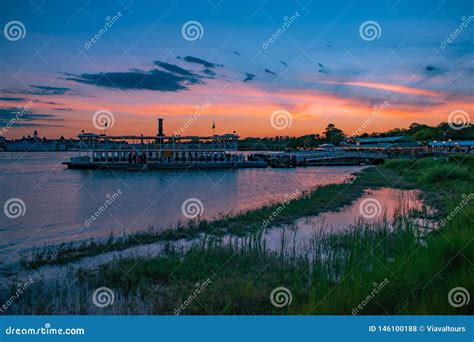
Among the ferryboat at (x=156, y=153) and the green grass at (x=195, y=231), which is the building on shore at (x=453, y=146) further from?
the green grass at (x=195, y=231)

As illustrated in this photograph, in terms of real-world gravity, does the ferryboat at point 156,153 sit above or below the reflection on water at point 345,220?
above

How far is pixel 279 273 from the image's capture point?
8461 millimetres

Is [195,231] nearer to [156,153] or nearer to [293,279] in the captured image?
[293,279]

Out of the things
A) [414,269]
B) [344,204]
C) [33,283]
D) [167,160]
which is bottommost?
[33,283]

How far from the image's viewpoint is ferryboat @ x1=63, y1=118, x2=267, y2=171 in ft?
204

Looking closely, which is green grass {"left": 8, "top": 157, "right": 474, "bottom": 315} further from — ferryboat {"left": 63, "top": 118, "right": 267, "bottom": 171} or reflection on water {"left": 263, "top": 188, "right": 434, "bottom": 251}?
ferryboat {"left": 63, "top": 118, "right": 267, "bottom": 171}

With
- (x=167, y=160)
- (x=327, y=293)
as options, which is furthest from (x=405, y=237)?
(x=167, y=160)

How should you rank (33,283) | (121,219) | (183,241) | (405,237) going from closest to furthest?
1. (33,283)
2. (405,237)
3. (183,241)
4. (121,219)

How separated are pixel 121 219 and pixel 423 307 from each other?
1588 cm

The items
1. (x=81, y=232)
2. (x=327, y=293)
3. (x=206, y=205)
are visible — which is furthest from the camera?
(x=206, y=205)

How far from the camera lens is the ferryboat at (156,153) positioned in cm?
6213

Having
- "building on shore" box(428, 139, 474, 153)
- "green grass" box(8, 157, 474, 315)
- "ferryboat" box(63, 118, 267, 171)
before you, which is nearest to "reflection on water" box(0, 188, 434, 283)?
"green grass" box(8, 157, 474, 315)

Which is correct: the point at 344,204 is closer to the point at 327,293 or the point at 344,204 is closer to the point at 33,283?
the point at 327,293

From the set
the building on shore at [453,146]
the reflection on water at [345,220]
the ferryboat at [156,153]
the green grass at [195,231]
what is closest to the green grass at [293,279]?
the reflection on water at [345,220]
